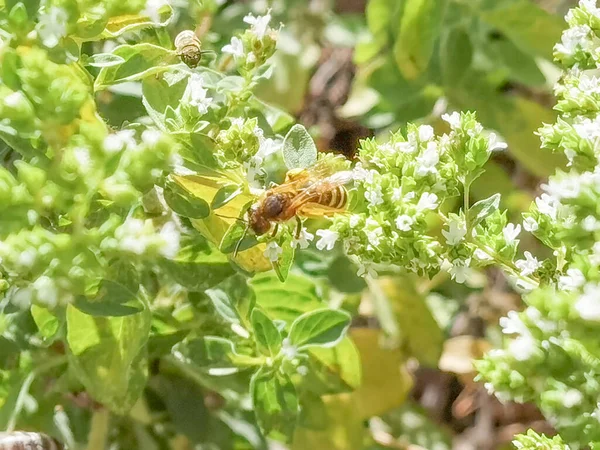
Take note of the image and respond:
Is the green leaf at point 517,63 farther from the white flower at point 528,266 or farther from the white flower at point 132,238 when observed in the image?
the white flower at point 132,238

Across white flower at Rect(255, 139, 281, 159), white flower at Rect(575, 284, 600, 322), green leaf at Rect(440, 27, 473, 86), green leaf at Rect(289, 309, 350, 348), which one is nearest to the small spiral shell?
white flower at Rect(255, 139, 281, 159)

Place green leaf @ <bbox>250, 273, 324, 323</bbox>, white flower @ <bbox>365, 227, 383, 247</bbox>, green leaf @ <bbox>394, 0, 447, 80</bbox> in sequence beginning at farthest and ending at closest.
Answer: green leaf @ <bbox>394, 0, 447, 80</bbox>
green leaf @ <bbox>250, 273, 324, 323</bbox>
white flower @ <bbox>365, 227, 383, 247</bbox>

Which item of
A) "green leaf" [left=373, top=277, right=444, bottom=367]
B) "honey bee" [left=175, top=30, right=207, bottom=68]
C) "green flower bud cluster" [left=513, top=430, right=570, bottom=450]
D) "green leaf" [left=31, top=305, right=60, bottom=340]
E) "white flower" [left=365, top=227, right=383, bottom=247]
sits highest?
"honey bee" [left=175, top=30, right=207, bottom=68]

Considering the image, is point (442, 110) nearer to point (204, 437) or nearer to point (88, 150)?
point (204, 437)

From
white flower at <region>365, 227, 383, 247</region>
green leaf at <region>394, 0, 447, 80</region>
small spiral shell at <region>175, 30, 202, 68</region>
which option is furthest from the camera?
green leaf at <region>394, 0, 447, 80</region>

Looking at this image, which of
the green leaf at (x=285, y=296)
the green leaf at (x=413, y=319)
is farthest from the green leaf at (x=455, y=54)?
the green leaf at (x=285, y=296)

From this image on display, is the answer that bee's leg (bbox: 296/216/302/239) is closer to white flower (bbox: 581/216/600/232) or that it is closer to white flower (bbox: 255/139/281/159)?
white flower (bbox: 255/139/281/159)

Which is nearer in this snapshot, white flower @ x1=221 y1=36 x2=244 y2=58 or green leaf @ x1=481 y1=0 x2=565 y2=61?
white flower @ x1=221 y1=36 x2=244 y2=58
